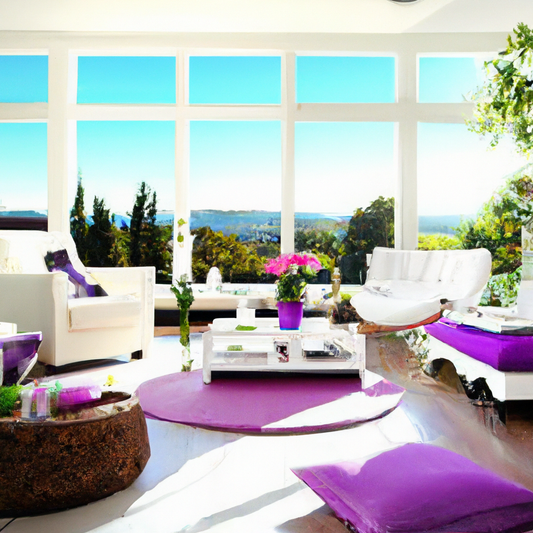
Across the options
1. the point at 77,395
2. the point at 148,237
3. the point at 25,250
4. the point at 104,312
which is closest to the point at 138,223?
the point at 148,237

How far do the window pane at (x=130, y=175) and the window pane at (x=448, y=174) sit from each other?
9.58 feet

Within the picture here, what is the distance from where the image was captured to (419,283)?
4.69 meters

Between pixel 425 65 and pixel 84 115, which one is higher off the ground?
pixel 425 65

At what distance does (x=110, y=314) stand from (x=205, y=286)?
2586mm

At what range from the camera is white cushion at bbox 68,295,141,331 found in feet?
11.9

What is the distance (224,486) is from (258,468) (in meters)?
0.19

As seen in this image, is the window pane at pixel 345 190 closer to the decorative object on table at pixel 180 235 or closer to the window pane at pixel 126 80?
the decorative object on table at pixel 180 235

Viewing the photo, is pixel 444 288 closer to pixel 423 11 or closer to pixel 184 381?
pixel 184 381

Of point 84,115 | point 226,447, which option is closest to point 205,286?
point 84,115

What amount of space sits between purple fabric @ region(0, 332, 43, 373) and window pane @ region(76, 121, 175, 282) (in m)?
3.69

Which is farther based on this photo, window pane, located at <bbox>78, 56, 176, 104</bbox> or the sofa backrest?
window pane, located at <bbox>78, 56, 176, 104</bbox>

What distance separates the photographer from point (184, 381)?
10.8 feet

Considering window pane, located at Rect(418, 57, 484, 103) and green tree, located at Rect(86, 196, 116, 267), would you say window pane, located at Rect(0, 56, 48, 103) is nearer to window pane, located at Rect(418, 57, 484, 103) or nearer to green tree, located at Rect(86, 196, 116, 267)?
green tree, located at Rect(86, 196, 116, 267)

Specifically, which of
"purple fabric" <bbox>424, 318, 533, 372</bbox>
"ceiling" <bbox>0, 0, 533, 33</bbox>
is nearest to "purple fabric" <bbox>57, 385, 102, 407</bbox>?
"purple fabric" <bbox>424, 318, 533, 372</bbox>
